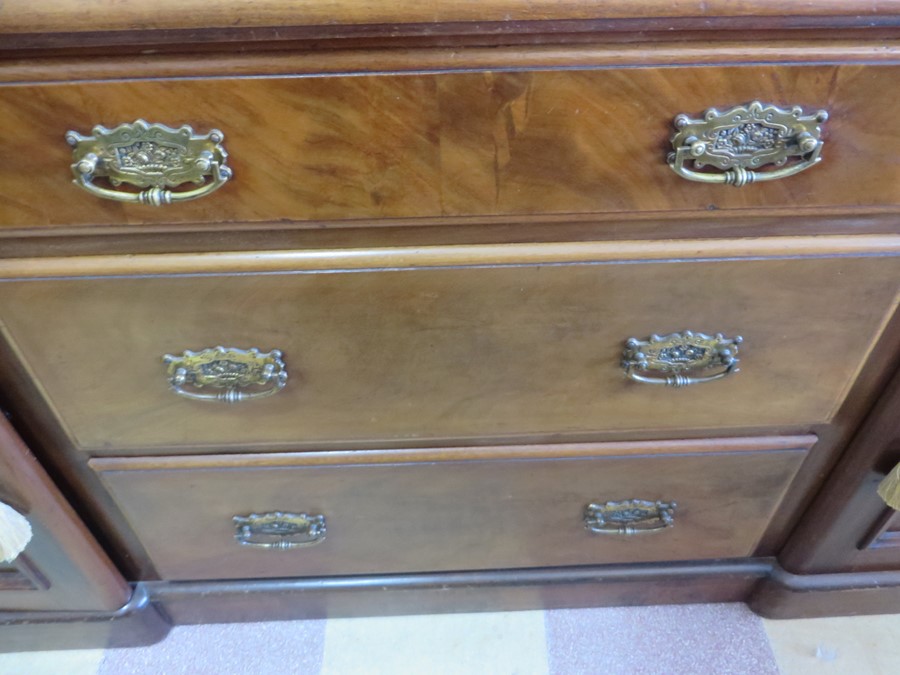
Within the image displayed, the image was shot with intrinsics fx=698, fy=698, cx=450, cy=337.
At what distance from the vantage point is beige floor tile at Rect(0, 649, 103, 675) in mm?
915

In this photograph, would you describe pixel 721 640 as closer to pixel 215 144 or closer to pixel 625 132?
pixel 625 132

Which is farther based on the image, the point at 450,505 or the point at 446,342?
the point at 450,505

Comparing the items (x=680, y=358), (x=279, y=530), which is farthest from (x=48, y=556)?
(x=680, y=358)

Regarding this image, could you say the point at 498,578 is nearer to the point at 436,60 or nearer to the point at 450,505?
the point at 450,505

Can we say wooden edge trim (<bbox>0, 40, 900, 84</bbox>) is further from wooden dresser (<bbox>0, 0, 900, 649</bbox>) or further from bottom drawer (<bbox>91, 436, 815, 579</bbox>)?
bottom drawer (<bbox>91, 436, 815, 579</bbox>)

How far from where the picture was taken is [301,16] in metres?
0.42

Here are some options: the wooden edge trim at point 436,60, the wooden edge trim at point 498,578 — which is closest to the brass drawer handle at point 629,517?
the wooden edge trim at point 498,578

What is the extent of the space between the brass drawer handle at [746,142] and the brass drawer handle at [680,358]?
159 mm

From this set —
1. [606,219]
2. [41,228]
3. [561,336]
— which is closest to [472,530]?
[561,336]

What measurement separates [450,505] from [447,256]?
340 millimetres

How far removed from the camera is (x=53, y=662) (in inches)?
36.4

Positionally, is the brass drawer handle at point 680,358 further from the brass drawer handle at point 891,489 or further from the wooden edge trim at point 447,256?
the brass drawer handle at point 891,489

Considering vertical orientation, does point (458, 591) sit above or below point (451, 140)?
below

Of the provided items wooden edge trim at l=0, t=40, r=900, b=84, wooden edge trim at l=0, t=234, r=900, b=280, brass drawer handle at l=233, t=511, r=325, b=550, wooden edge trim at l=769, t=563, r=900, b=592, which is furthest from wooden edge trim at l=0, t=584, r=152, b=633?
wooden edge trim at l=769, t=563, r=900, b=592
